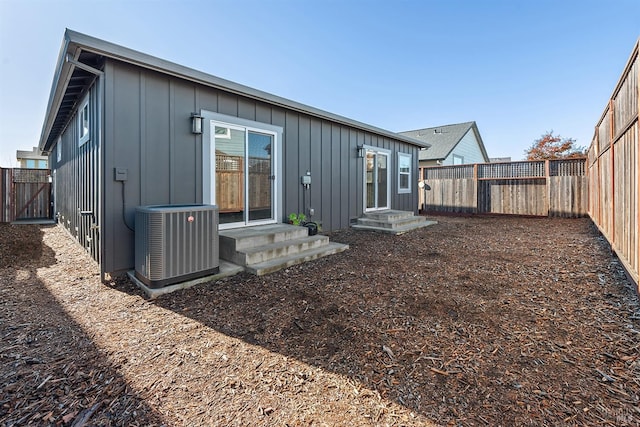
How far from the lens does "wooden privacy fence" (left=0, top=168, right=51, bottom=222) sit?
9133mm

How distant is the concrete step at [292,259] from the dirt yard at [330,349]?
0.16 m

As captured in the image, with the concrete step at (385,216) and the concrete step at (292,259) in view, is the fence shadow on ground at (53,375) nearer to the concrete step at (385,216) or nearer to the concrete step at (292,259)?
the concrete step at (292,259)

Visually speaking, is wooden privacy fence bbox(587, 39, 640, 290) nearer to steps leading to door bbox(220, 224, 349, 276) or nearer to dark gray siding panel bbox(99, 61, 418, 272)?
steps leading to door bbox(220, 224, 349, 276)

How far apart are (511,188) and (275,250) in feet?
31.4

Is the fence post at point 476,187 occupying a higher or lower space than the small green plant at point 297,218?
higher

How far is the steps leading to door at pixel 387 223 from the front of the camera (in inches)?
272

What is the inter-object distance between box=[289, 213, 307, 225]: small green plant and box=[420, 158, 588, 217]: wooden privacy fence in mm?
7873

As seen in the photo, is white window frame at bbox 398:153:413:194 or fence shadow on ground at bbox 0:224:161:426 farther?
white window frame at bbox 398:153:413:194

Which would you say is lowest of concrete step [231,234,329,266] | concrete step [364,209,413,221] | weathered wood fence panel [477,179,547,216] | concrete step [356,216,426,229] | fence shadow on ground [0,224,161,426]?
fence shadow on ground [0,224,161,426]

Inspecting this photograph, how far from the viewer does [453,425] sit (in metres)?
1.32

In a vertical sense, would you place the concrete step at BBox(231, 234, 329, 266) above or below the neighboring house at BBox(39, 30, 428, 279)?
below

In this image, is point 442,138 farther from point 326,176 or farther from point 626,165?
point 626,165

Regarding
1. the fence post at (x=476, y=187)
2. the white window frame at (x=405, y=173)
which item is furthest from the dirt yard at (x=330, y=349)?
the fence post at (x=476, y=187)

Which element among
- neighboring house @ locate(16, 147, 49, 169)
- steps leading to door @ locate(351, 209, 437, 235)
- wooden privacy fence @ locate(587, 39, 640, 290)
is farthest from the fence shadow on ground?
neighboring house @ locate(16, 147, 49, 169)
